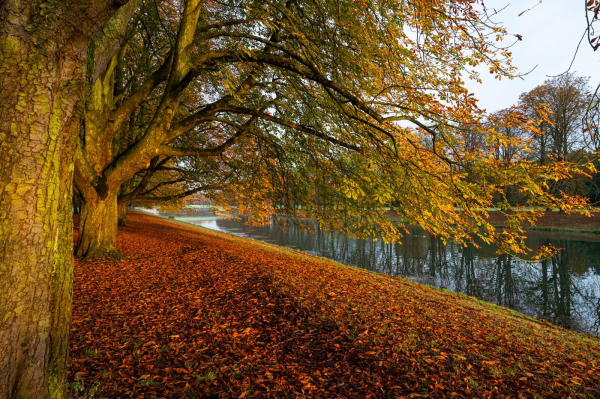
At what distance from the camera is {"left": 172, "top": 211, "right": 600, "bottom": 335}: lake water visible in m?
9.12

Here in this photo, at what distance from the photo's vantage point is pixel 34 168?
192 centimetres

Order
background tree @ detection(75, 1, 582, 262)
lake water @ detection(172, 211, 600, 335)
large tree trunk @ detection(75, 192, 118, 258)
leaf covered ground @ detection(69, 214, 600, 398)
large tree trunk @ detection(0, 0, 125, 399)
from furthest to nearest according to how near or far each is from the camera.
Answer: lake water @ detection(172, 211, 600, 335)
large tree trunk @ detection(75, 192, 118, 258)
background tree @ detection(75, 1, 582, 262)
leaf covered ground @ detection(69, 214, 600, 398)
large tree trunk @ detection(0, 0, 125, 399)

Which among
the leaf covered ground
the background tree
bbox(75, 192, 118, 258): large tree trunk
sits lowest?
the leaf covered ground

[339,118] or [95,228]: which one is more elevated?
[339,118]

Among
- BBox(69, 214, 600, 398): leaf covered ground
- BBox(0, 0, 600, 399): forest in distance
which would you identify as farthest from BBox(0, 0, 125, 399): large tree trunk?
BBox(69, 214, 600, 398): leaf covered ground

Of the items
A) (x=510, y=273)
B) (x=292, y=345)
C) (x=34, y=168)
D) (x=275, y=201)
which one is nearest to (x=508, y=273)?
(x=510, y=273)

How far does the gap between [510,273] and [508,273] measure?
0.09 meters

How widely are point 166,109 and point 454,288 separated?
37.4 feet

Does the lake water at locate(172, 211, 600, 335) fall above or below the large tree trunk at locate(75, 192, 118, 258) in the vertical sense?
below

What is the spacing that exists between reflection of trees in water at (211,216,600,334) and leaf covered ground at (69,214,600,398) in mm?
2849

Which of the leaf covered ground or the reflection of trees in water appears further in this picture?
the reflection of trees in water

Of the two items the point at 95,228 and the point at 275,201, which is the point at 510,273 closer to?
the point at 275,201

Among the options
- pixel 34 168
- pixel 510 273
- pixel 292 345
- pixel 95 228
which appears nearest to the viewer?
pixel 34 168

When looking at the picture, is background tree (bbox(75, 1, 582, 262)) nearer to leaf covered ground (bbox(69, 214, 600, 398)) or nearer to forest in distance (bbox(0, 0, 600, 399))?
forest in distance (bbox(0, 0, 600, 399))
